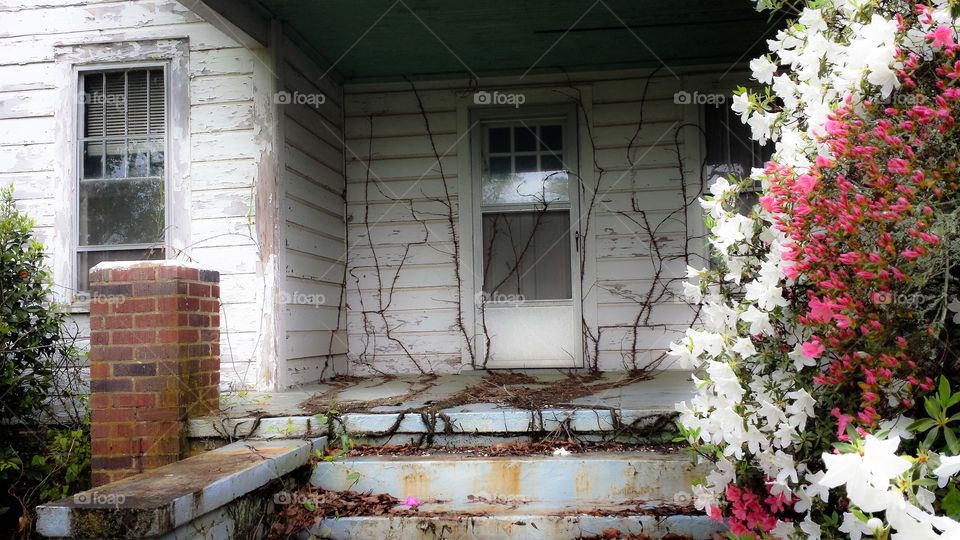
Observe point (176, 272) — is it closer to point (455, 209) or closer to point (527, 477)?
point (527, 477)

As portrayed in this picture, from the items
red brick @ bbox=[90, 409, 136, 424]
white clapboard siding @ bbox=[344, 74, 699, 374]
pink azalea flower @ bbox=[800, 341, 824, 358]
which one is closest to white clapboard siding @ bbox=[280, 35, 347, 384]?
white clapboard siding @ bbox=[344, 74, 699, 374]

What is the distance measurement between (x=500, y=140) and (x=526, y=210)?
0.57 m

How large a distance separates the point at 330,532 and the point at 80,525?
88 centimetres

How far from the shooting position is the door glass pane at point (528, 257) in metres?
4.97

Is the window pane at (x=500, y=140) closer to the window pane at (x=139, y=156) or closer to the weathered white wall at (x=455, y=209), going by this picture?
the weathered white wall at (x=455, y=209)

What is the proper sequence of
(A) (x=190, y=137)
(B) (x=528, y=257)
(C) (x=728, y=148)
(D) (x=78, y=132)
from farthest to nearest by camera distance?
(B) (x=528, y=257) → (C) (x=728, y=148) → (D) (x=78, y=132) → (A) (x=190, y=137)

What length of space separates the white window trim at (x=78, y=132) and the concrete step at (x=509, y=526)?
2558 millimetres

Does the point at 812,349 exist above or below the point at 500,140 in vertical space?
below

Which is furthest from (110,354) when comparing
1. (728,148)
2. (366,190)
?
(728,148)

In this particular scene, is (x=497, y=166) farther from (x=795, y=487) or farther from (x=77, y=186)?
(x=795, y=487)

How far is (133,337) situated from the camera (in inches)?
121

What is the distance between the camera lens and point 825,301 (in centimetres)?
156

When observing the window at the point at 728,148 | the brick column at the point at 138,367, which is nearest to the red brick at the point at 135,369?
the brick column at the point at 138,367

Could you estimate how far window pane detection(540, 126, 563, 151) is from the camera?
5.04m
